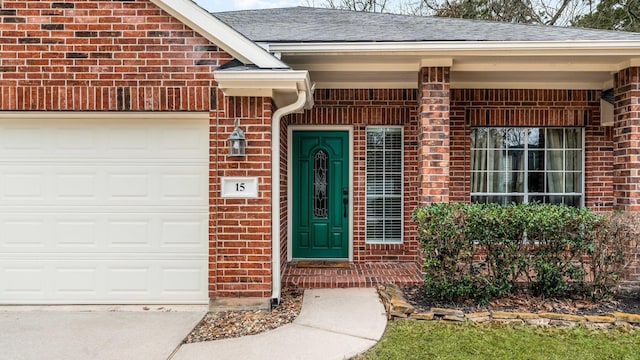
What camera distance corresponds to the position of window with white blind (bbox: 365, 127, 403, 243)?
6.69 meters

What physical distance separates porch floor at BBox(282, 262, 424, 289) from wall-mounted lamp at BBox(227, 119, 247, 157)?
75.8 inches

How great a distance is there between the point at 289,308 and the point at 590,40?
4.94 meters

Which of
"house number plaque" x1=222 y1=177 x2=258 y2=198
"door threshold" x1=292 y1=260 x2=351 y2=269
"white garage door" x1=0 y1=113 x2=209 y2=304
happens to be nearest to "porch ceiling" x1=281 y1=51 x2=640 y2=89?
"house number plaque" x1=222 y1=177 x2=258 y2=198

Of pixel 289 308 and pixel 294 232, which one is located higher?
pixel 294 232

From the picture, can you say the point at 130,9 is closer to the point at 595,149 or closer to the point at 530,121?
the point at 530,121

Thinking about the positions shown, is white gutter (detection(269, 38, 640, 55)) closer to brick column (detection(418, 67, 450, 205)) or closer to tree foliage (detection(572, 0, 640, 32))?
brick column (detection(418, 67, 450, 205))

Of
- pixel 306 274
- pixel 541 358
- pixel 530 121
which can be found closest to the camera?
pixel 541 358

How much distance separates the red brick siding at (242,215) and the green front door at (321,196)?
201cm

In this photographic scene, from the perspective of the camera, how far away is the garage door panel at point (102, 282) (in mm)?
4898

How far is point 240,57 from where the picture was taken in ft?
15.1

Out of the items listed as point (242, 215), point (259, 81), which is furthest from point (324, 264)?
point (259, 81)

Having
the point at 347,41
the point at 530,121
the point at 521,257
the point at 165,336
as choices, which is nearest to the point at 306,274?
the point at 165,336

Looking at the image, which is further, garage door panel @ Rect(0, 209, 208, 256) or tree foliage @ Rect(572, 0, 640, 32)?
tree foliage @ Rect(572, 0, 640, 32)

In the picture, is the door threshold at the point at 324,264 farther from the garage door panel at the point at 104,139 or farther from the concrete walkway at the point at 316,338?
the garage door panel at the point at 104,139
